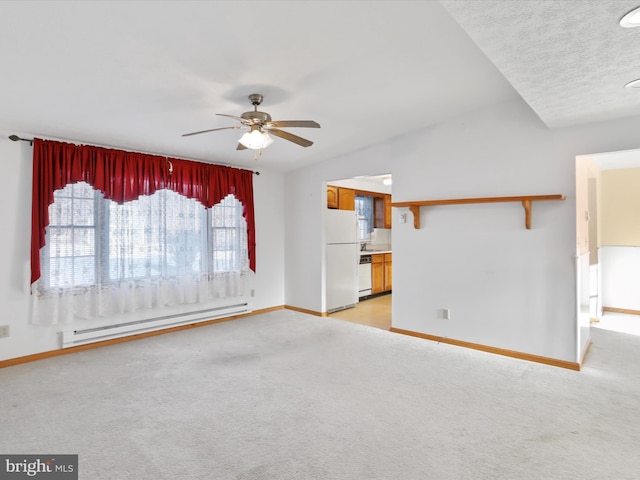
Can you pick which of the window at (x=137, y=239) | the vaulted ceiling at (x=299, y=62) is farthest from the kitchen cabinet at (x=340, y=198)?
the vaulted ceiling at (x=299, y=62)

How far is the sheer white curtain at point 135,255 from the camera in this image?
369cm

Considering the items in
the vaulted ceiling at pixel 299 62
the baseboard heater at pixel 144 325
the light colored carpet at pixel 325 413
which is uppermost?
the vaulted ceiling at pixel 299 62

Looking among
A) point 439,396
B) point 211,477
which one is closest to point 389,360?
point 439,396

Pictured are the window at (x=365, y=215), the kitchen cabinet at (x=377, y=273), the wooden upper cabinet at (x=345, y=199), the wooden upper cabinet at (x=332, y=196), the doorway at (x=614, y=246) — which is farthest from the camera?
the window at (x=365, y=215)

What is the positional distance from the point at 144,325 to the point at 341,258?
9.82 ft

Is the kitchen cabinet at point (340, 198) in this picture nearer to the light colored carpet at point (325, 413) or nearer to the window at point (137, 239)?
the window at point (137, 239)

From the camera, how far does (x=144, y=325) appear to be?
432 centimetres

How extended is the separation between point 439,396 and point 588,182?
3161 mm

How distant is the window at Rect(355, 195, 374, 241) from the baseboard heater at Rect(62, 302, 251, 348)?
10.3 ft

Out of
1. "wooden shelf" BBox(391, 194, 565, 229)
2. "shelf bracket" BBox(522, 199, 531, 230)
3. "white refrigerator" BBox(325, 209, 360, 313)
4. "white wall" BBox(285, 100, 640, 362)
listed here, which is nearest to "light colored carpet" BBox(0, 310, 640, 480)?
"white wall" BBox(285, 100, 640, 362)

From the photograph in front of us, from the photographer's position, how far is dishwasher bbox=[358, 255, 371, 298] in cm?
658

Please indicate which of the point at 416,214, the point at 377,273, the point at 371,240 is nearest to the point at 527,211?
the point at 416,214

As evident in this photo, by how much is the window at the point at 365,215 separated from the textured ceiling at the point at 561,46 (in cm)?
471

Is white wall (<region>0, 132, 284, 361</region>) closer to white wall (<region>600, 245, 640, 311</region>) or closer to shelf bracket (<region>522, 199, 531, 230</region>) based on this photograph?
shelf bracket (<region>522, 199, 531, 230</region>)
